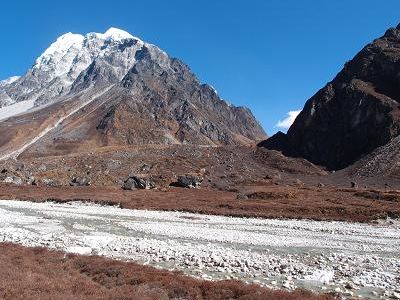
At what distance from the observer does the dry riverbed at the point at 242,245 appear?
27688 millimetres

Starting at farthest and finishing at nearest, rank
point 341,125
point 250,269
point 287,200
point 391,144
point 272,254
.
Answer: point 341,125 < point 391,144 < point 287,200 < point 272,254 < point 250,269

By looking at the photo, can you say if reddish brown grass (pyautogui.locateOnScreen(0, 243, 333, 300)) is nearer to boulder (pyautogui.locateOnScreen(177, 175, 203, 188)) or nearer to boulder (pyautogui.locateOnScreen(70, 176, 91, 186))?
boulder (pyautogui.locateOnScreen(177, 175, 203, 188))

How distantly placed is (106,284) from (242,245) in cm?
1872

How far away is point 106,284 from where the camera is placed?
80.2 feet

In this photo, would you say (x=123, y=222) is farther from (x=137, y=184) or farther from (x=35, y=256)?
(x=137, y=184)

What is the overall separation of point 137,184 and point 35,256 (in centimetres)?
8532

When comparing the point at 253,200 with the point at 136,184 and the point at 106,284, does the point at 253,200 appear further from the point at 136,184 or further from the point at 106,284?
the point at 106,284

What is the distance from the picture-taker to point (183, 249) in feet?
122

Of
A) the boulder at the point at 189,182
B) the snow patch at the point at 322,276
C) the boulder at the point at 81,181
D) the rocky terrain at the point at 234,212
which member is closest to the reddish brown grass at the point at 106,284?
the rocky terrain at the point at 234,212

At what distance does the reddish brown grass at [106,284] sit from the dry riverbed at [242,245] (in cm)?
317

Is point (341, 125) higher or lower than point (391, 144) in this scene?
higher

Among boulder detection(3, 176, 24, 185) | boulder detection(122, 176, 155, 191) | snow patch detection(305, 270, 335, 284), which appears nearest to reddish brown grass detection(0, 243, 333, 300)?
snow patch detection(305, 270, 335, 284)

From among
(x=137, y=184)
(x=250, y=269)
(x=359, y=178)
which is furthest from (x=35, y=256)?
(x=359, y=178)

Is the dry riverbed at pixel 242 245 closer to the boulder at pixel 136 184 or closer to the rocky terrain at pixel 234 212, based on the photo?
the rocky terrain at pixel 234 212
